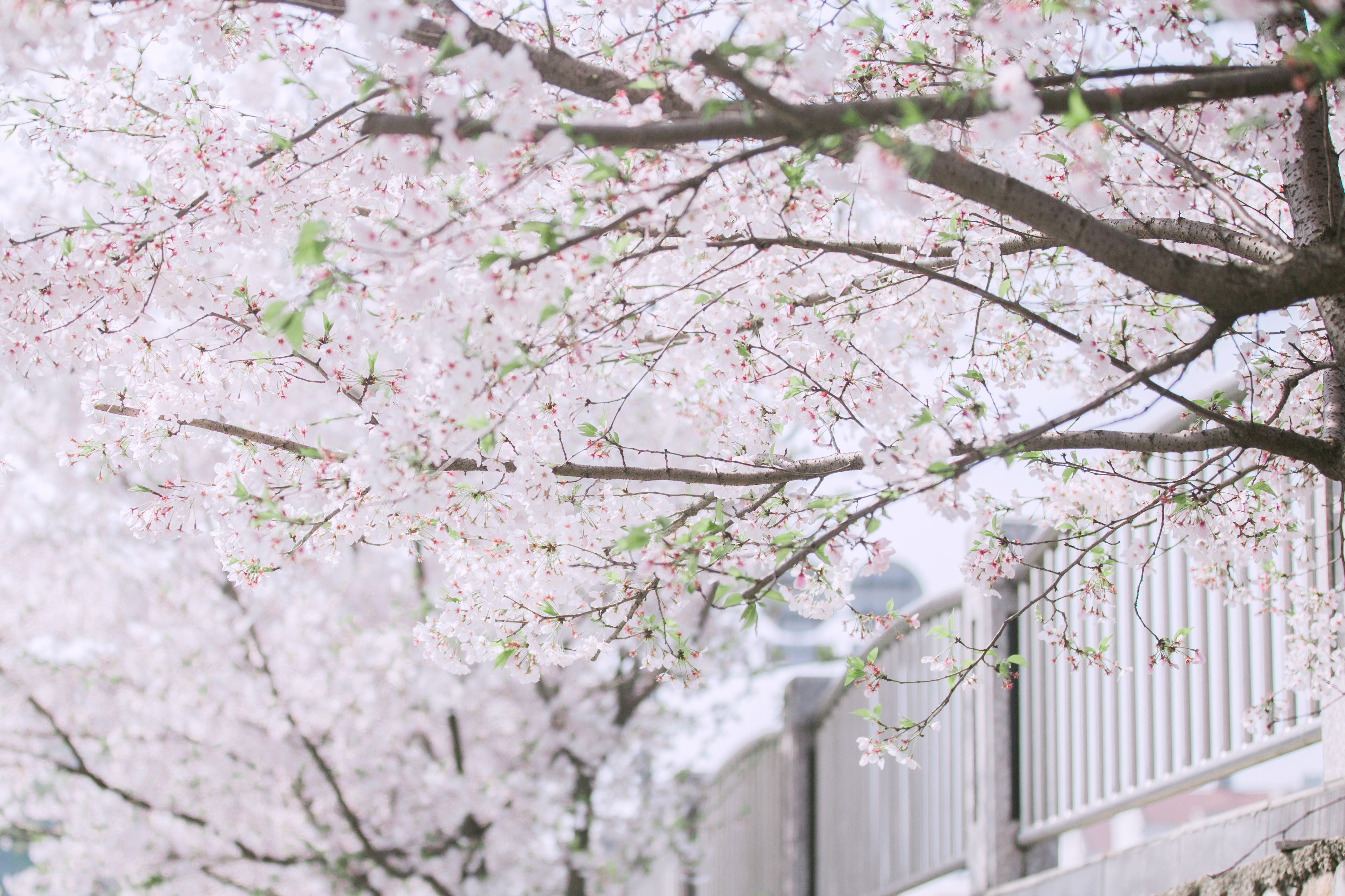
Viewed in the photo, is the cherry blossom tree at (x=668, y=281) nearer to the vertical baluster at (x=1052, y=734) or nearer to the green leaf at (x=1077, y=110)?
the green leaf at (x=1077, y=110)

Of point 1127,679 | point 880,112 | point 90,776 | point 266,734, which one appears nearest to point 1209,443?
point 880,112

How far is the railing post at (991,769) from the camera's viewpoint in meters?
3.92

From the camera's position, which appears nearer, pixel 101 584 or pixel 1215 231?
pixel 1215 231

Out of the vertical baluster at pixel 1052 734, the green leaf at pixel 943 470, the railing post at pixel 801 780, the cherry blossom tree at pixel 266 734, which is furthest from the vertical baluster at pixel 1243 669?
the cherry blossom tree at pixel 266 734

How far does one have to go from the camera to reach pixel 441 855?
631cm

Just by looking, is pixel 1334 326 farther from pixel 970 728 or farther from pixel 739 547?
pixel 970 728

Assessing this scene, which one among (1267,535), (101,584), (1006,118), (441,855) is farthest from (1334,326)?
(101,584)

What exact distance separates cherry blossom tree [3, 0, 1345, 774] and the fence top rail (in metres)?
1.47

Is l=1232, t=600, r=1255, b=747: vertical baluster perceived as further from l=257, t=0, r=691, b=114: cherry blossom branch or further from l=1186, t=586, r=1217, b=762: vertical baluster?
l=257, t=0, r=691, b=114: cherry blossom branch

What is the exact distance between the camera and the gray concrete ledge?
2.36 m

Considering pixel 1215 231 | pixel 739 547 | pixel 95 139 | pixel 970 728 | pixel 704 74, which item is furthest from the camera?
pixel 970 728

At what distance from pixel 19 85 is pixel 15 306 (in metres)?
0.59

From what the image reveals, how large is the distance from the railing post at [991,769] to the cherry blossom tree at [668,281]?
117 cm

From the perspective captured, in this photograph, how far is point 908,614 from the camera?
395 cm
